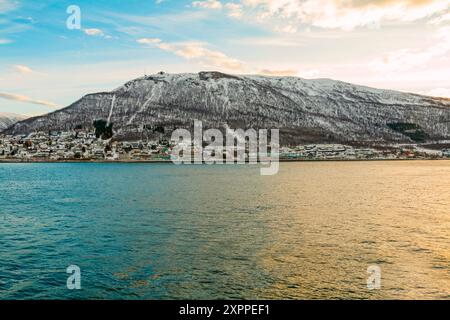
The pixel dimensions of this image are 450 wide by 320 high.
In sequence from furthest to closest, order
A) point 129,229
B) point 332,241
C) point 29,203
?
point 29,203, point 129,229, point 332,241

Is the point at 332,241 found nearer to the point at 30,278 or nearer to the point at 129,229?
the point at 129,229

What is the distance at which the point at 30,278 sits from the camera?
949 inches

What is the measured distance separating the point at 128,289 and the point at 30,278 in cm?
646

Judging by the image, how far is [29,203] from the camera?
61312 mm

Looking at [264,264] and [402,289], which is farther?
[264,264]
